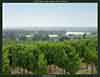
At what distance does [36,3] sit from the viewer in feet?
11.4

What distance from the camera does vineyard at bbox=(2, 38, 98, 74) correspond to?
11.5ft

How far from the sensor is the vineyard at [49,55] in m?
3.50

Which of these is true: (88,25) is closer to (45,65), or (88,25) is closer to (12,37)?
(45,65)

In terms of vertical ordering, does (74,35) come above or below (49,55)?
above

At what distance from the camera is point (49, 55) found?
352 cm

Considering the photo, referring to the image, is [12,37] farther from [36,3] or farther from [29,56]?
[36,3]

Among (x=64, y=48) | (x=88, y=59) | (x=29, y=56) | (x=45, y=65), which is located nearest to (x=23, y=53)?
(x=29, y=56)

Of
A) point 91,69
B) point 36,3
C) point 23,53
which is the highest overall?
point 36,3

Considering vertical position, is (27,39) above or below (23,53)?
above

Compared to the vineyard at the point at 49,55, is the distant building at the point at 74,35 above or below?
above

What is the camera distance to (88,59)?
11.5ft

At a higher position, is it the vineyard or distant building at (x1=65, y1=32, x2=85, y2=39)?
distant building at (x1=65, y1=32, x2=85, y2=39)

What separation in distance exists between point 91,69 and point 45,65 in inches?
28.3

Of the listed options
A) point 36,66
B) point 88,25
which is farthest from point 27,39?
point 88,25
